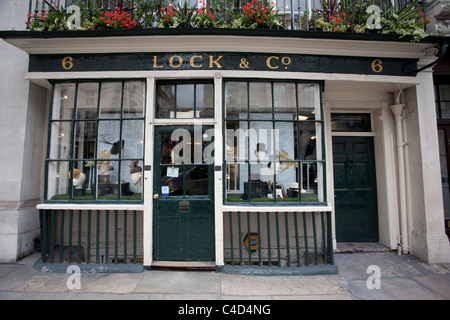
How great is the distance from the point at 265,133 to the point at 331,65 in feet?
6.07

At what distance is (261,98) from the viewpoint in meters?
4.32

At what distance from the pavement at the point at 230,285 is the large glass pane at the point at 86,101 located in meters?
3.05

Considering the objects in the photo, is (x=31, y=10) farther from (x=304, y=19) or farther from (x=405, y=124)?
(x=405, y=124)

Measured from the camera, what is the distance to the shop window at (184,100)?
14.1 feet

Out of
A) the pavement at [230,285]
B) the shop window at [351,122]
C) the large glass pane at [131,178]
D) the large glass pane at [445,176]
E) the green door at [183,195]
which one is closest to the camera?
the pavement at [230,285]

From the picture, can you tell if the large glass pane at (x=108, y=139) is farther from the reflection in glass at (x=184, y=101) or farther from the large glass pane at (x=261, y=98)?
the large glass pane at (x=261, y=98)

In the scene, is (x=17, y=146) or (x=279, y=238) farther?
(x=17, y=146)

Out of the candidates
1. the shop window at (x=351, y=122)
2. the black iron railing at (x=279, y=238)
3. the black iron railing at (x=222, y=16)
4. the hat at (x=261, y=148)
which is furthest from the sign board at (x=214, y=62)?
the black iron railing at (x=279, y=238)

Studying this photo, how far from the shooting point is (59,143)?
4398mm

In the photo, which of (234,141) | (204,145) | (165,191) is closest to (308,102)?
(234,141)

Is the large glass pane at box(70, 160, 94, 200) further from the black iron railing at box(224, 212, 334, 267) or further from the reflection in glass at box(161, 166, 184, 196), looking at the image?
the black iron railing at box(224, 212, 334, 267)

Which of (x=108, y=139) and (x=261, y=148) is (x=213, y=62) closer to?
(x=261, y=148)

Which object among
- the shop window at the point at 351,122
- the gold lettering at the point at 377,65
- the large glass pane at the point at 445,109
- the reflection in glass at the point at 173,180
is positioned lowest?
the reflection in glass at the point at 173,180

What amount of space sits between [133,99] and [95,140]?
1.15 m
